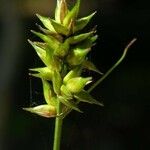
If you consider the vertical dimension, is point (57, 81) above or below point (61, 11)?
below

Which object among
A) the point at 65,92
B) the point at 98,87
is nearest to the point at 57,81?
the point at 65,92

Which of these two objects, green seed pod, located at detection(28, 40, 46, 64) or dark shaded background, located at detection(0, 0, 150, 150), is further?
dark shaded background, located at detection(0, 0, 150, 150)

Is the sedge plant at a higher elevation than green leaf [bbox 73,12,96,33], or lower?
lower

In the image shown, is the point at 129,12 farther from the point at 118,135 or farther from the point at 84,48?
the point at 84,48

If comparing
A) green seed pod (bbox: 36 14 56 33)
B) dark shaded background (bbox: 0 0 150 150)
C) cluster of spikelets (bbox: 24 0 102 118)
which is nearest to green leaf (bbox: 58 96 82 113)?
cluster of spikelets (bbox: 24 0 102 118)

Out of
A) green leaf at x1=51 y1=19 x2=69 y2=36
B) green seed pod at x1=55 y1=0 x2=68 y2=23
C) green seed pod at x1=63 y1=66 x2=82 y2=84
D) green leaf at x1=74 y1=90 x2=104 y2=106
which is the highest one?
green seed pod at x1=55 y1=0 x2=68 y2=23

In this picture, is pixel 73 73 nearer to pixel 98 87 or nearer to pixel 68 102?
pixel 68 102

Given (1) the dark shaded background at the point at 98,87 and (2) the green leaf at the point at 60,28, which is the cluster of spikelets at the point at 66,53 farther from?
(1) the dark shaded background at the point at 98,87

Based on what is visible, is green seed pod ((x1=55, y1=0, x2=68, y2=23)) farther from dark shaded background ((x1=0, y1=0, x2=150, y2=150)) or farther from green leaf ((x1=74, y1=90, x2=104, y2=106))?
dark shaded background ((x1=0, y1=0, x2=150, y2=150))
